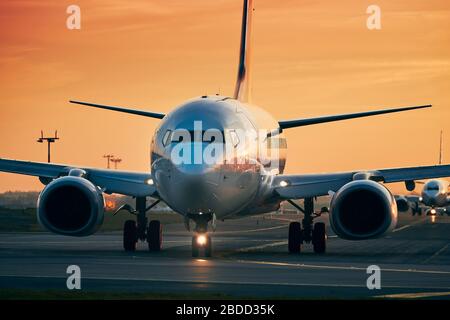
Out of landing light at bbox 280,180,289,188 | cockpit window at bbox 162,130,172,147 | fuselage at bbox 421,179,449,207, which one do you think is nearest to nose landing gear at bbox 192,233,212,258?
cockpit window at bbox 162,130,172,147

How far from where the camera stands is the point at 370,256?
36.7 metres

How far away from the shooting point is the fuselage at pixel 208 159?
32.7 m

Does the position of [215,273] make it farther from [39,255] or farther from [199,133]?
[39,255]

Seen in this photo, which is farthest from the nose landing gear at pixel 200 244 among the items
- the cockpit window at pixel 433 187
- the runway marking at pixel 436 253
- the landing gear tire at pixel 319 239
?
the cockpit window at pixel 433 187

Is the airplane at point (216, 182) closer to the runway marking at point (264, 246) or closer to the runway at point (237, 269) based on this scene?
the runway at point (237, 269)

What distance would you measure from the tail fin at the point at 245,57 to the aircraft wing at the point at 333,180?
22.4ft

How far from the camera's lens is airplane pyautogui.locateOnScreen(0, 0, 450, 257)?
33.2m

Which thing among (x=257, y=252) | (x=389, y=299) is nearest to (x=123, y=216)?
(x=257, y=252)

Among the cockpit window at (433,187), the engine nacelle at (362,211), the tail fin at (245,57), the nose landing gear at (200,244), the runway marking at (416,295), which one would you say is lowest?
the runway marking at (416,295)

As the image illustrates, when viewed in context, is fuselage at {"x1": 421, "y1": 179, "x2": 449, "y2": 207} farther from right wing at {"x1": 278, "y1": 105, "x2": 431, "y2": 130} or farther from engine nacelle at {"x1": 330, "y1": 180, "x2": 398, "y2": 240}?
engine nacelle at {"x1": 330, "y1": 180, "x2": 398, "y2": 240}

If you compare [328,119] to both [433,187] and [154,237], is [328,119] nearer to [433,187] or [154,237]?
[154,237]

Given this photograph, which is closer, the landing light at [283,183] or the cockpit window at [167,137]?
the cockpit window at [167,137]
